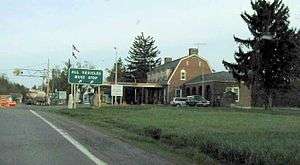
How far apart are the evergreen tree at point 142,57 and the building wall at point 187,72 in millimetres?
36597

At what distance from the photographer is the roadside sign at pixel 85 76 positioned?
194 feet

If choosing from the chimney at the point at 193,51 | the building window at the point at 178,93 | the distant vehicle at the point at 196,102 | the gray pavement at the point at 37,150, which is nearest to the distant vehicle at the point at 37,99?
the building window at the point at 178,93

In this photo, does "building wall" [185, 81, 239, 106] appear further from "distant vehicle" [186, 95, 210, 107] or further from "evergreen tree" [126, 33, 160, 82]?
"evergreen tree" [126, 33, 160, 82]

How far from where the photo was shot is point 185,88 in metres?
102

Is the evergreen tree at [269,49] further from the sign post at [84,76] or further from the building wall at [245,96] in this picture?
the building wall at [245,96]

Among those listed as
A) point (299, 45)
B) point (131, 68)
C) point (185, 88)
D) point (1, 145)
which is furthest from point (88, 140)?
point (131, 68)

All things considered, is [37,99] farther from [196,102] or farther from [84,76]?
[84,76]

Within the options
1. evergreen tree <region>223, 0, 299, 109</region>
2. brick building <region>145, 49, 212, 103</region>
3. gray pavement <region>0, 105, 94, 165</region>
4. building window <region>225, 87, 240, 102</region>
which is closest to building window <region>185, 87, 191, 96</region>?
brick building <region>145, 49, 212, 103</region>

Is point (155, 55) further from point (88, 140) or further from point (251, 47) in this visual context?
point (88, 140)

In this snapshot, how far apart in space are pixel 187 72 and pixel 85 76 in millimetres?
45443

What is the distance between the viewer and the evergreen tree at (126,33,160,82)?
142 metres

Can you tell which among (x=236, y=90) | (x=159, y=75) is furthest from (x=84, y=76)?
(x=159, y=75)

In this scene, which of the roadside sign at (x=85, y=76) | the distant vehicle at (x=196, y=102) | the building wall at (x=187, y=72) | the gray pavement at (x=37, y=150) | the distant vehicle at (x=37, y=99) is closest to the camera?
the gray pavement at (x=37, y=150)

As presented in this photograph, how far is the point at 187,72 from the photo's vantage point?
10300 cm
